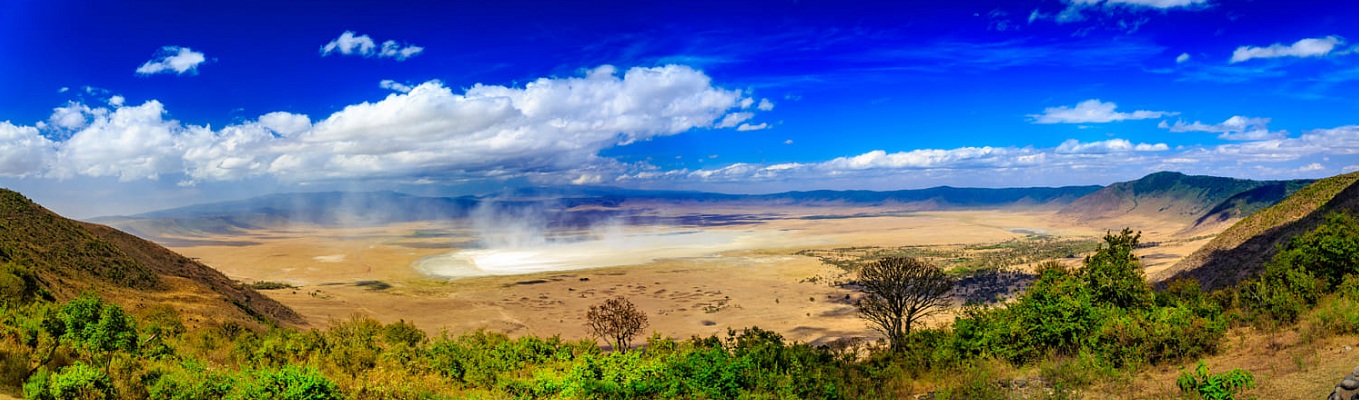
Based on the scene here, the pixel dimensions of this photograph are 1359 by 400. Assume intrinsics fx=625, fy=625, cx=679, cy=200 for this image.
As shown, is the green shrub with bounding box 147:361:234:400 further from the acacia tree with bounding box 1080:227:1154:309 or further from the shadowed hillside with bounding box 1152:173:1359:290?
the shadowed hillside with bounding box 1152:173:1359:290

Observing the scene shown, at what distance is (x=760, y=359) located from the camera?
45.4 feet

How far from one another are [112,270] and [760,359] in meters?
41.4

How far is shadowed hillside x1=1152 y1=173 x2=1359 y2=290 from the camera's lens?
3475 centimetres

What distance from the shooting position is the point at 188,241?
15925cm

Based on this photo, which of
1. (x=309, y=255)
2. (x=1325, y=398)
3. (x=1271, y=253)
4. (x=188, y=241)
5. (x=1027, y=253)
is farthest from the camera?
(x=188, y=241)

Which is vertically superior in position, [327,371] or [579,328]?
[327,371]

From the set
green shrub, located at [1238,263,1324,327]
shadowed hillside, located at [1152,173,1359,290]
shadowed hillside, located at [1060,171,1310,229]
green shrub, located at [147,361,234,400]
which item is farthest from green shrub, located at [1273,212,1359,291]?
shadowed hillside, located at [1060,171,1310,229]

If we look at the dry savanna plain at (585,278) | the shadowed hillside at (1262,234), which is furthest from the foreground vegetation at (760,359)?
the shadowed hillside at (1262,234)

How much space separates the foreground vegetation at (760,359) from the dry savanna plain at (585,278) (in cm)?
→ 905

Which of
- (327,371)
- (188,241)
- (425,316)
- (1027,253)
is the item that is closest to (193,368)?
(327,371)

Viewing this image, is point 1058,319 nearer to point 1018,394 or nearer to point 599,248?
point 1018,394

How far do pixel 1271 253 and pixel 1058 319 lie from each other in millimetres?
29483

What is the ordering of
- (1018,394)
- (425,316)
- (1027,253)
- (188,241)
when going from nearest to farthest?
(1018,394), (425,316), (1027,253), (188,241)

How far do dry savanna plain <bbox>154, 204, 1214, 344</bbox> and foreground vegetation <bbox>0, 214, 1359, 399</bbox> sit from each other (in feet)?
29.7
